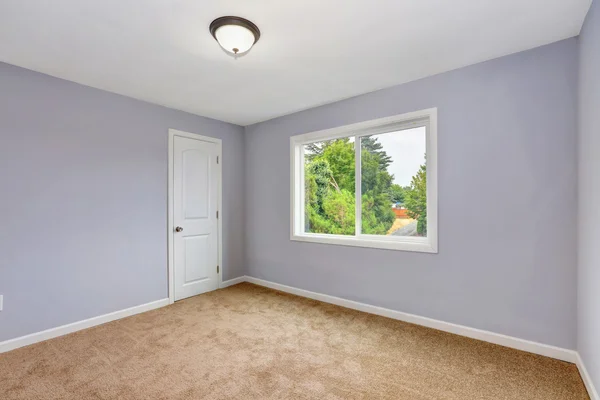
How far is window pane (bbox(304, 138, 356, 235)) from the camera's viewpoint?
366 cm

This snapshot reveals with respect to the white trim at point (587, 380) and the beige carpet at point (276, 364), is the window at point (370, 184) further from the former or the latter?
the white trim at point (587, 380)

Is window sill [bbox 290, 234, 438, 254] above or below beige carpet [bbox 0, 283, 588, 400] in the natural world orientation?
above

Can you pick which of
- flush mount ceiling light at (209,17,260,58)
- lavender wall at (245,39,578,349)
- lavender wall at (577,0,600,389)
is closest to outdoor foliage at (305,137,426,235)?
lavender wall at (245,39,578,349)

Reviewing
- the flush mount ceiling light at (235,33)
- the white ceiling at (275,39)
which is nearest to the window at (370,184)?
the white ceiling at (275,39)

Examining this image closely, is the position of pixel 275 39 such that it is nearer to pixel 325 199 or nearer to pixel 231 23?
pixel 231 23

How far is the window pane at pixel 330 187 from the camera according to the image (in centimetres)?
366

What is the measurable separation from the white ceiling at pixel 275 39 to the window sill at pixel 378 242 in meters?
1.62

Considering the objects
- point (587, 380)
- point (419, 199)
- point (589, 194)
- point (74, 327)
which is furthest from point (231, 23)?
point (587, 380)

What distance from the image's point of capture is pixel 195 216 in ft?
13.2

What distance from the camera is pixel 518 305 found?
2.45 m

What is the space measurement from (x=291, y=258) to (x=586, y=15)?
351 cm

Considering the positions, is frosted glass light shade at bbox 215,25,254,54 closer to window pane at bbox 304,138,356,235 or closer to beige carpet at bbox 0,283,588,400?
window pane at bbox 304,138,356,235

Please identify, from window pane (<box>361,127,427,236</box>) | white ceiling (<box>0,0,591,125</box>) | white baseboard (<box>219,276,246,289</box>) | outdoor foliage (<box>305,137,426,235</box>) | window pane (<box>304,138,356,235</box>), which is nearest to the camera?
white ceiling (<box>0,0,591,125</box>)

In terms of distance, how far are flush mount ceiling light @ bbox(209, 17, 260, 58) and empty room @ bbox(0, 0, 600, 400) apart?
0.01 meters
